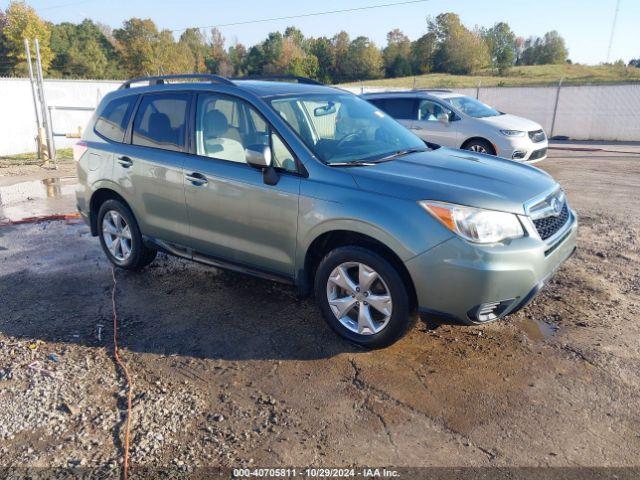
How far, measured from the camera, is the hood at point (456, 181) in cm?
345

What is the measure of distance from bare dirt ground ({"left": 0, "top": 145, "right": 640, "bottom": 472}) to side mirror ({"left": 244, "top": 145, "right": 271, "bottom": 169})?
1321 millimetres

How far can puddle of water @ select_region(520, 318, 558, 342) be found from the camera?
4.04 metres

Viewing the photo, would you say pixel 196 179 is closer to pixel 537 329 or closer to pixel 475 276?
pixel 475 276

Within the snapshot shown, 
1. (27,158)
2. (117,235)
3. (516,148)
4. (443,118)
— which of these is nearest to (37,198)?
(117,235)

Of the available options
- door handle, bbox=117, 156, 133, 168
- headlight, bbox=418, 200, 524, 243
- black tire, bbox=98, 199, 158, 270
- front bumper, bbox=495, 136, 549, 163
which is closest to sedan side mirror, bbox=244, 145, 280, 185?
headlight, bbox=418, 200, 524, 243

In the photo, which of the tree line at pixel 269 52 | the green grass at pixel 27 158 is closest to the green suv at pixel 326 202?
the green grass at pixel 27 158

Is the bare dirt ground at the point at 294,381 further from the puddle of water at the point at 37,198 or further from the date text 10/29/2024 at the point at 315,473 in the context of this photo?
the puddle of water at the point at 37,198

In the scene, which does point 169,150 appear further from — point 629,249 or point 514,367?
point 629,249

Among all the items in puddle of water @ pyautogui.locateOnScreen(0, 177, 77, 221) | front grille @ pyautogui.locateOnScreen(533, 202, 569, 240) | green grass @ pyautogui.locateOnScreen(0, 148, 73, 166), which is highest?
front grille @ pyautogui.locateOnScreen(533, 202, 569, 240)

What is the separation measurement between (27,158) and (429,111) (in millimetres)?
10983

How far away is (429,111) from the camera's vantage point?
37.4 ft

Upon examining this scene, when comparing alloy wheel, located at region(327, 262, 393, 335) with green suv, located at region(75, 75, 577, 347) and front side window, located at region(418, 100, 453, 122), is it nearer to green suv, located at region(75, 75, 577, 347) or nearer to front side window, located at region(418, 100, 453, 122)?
green suv, located at region(75, 75, 577, 347)

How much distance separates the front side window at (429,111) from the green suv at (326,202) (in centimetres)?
651

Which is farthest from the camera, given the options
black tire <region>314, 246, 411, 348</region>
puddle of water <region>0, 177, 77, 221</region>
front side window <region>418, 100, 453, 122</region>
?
front side window <region>418, 100, 453, 122</region>
